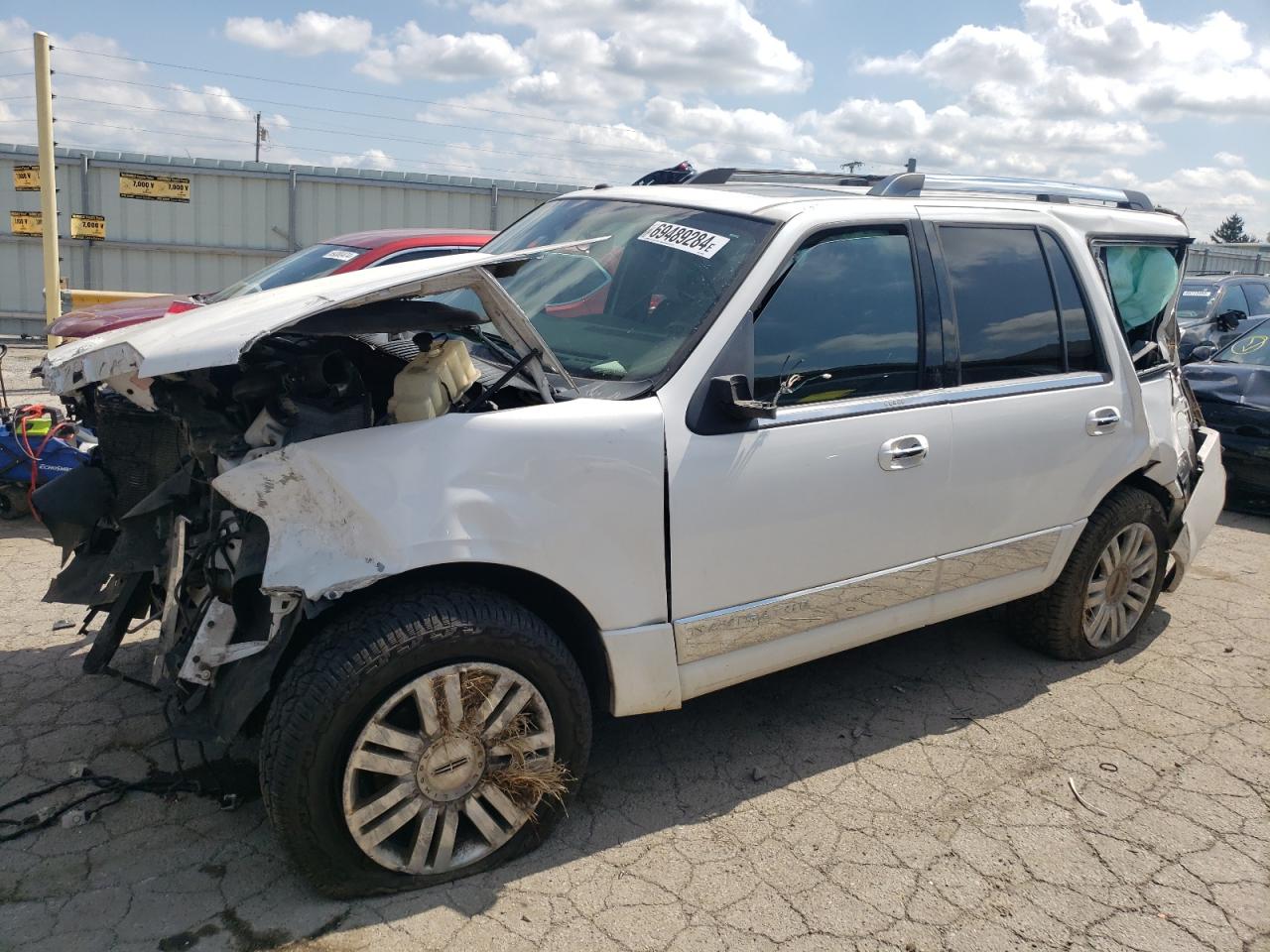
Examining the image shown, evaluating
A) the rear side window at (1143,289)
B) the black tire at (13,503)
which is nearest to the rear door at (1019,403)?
the rear side window at (1143,289)

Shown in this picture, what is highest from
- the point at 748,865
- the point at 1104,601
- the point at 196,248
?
the point at 196,248

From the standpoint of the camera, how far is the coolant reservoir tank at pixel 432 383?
2.77m

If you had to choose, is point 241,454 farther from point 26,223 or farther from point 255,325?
point 26,223

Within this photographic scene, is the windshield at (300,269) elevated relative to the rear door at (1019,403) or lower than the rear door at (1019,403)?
elevated

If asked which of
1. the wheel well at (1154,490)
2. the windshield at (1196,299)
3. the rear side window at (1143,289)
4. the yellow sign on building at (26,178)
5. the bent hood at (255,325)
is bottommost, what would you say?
the wheel well at (1154,490)

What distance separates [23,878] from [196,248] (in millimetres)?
13384

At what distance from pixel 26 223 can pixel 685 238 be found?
11946 millimetres

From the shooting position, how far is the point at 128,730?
365 cm

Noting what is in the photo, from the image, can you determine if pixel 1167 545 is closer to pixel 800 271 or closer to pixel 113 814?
pixel 800 271

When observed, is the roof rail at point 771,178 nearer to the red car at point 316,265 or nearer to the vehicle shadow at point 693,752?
the vehicle shadow at point 693,752

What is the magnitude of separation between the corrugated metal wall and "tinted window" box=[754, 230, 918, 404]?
12761mm

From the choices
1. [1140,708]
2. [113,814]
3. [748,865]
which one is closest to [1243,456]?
[1140,708]

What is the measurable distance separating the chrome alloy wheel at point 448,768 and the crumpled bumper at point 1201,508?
11.5 feet

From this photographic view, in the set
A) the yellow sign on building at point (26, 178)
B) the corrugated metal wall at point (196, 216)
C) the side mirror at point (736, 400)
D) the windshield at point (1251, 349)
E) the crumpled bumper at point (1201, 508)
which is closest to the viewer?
the side mirror at point (736, 400)
